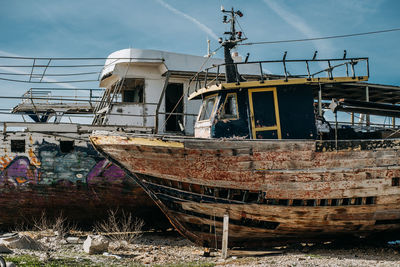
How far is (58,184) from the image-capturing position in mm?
11312

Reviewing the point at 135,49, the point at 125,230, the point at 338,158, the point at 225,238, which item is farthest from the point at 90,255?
the point at 135,49

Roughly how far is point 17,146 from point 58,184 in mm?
1666

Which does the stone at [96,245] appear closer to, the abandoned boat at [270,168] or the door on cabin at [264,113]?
the abandoned boat at [270,168]

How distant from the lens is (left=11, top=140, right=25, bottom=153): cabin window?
11.2 meters

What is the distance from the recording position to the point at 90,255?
8.35 metres

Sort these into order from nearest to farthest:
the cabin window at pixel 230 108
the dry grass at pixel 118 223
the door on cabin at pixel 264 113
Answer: the door on cabin at pixel 264 113
the cabin window at pixel 230 108
the dry grass at pixel 118 223

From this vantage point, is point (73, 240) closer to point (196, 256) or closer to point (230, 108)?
point (196, 256)

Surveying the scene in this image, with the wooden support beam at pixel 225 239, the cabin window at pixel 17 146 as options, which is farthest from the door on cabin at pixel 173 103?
the wooden support beam at pixel 225 239

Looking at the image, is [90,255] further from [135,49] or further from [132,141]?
[135,49]

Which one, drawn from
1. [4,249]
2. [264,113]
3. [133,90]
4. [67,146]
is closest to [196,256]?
[264,113]

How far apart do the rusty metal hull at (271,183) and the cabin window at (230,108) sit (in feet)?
3.75

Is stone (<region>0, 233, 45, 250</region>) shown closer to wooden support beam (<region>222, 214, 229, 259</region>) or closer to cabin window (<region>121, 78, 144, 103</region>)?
wooden support beam (<region>222, 214, 229, 259</region>)

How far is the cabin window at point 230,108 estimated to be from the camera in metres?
8.92

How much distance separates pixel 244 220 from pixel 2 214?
759 centimetres
